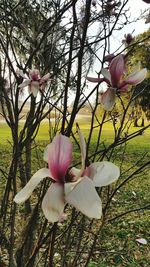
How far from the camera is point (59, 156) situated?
51 centimetres

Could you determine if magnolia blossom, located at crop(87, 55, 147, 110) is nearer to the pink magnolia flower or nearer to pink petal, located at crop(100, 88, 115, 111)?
pink petal, located at crop(100, 88, 115, 111)

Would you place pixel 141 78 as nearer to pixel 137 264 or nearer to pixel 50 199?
pixel 50 199

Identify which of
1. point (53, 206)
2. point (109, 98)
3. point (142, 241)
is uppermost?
point (109, 98)

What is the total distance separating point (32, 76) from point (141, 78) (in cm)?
60

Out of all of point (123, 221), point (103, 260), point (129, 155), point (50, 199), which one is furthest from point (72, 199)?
point (129, 155)

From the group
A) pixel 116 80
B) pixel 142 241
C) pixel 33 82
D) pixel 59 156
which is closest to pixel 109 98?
pixel 116 80

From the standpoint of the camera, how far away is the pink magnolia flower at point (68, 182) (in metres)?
0.44

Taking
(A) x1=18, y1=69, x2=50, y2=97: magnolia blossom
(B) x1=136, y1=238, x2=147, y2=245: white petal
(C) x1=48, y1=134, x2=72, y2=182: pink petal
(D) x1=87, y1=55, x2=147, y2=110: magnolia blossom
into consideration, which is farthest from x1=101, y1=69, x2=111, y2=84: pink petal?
(B) x1=136, y1=238, x2=147, y2=245: white petal

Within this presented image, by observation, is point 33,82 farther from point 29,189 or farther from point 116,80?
point 29,189

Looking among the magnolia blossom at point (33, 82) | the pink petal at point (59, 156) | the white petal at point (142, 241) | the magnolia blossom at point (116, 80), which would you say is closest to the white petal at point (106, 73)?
the magnolia blossom at point (116, 80)

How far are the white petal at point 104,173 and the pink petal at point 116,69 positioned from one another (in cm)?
29

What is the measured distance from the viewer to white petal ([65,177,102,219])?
436 mm

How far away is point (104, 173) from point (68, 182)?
51 millimetres

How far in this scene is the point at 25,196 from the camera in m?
0.49
